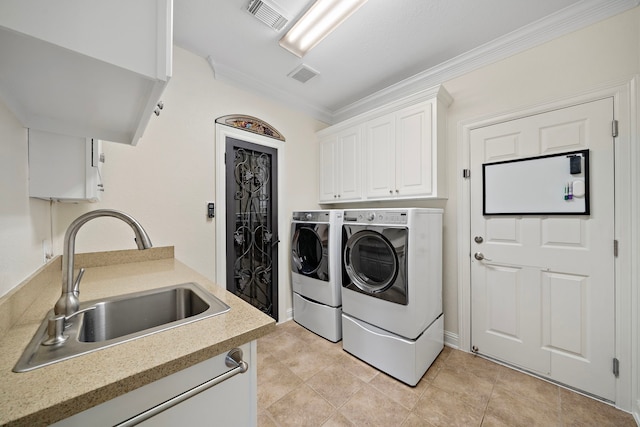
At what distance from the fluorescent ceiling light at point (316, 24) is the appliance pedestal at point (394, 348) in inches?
93.8

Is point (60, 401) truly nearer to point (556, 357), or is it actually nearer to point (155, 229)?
point (155, 229)

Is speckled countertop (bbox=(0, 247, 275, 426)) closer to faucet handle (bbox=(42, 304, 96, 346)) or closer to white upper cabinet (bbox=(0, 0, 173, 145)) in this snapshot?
faucet handle (bbox=(42, 304, 96, 346))

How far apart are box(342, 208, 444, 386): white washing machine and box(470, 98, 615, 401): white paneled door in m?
0.40

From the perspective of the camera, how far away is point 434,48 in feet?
6.70

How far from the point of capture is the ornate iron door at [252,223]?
7.67 feet

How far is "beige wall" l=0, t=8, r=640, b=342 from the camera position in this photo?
157cm

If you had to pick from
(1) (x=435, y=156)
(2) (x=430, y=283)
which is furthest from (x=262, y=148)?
(2) (x=430, y=283)

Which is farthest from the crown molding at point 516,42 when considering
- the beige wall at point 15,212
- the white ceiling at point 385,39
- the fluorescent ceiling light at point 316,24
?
the beige wall at point 15,212

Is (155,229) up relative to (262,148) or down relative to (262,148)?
down

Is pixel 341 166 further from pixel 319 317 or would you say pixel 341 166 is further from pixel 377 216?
pixel 319 317

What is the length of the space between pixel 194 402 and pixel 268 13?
2202 millimetres

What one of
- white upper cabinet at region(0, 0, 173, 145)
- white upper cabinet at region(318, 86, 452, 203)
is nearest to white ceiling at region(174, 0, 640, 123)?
white upper cabinet at region(318, 86, 452, 203)

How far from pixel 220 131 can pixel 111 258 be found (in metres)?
1.37

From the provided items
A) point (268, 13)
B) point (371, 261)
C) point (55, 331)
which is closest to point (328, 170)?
point (371, 261)
